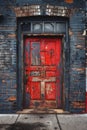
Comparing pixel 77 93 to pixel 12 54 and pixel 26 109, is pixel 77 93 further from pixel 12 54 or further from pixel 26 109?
pixel 12 54

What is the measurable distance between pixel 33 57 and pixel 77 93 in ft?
5.59

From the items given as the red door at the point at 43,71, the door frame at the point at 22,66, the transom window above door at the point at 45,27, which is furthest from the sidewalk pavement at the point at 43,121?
the transom window above door at the point at 45,27

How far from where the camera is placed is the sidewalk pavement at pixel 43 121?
6.64 metres

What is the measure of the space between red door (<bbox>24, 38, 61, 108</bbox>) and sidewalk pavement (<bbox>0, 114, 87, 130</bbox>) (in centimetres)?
69

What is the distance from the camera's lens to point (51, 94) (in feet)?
27.8

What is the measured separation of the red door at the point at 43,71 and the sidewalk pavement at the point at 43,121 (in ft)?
2.28

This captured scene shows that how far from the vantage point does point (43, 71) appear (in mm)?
8422

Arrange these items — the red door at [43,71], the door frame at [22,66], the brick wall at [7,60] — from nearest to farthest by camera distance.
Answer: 1. the brick wall at [7,60]
2. the door frame at [22,66]
3. the red door at [43,71]

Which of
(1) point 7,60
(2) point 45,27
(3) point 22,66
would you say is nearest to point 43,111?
(3) point 22,66

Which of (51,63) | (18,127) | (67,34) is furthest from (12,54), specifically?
(18,127)

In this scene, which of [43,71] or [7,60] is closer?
[7,60]

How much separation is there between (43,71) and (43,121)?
1.76 m

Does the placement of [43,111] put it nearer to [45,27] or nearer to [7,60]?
[7,60]

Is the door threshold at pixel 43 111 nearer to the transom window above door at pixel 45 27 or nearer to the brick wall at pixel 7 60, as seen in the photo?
the brick wall at pixel 7 60
